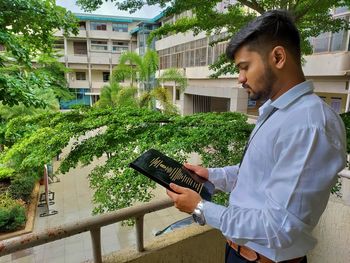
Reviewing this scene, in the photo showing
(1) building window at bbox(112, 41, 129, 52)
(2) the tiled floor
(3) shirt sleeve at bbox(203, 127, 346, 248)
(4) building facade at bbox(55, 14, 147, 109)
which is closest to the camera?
(3) shirt sleeve at bbox(203, 127, 346, 248)

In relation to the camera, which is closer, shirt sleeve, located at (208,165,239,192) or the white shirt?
the white shirt

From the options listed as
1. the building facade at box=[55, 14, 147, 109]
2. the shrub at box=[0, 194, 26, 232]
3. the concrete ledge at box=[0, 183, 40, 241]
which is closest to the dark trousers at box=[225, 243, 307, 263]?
the concrete ledge at box=[0, 183, 40, 241]

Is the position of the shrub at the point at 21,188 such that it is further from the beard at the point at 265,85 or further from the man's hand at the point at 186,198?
the beard at the point at 265,85

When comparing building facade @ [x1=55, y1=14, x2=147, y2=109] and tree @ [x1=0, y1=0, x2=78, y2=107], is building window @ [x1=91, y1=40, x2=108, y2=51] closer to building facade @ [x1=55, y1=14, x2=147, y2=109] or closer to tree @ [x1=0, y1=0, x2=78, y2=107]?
building facade @ [x1=55, y1=14, x2=147, y2=109]

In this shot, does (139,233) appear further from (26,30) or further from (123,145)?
(26,30)

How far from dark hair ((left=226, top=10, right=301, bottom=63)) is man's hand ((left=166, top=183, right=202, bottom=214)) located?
1.82ft

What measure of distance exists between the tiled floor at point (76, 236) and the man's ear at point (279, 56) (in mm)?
2725

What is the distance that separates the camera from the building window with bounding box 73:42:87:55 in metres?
23.0

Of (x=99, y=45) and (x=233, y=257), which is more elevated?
(x=99, y=45)

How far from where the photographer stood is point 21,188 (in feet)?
25.8

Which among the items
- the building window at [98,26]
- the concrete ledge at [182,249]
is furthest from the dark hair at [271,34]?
the building window at [98,26]

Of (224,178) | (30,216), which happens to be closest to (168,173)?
(224,178)

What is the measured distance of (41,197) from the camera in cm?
836

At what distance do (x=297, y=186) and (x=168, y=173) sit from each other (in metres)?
0.49
